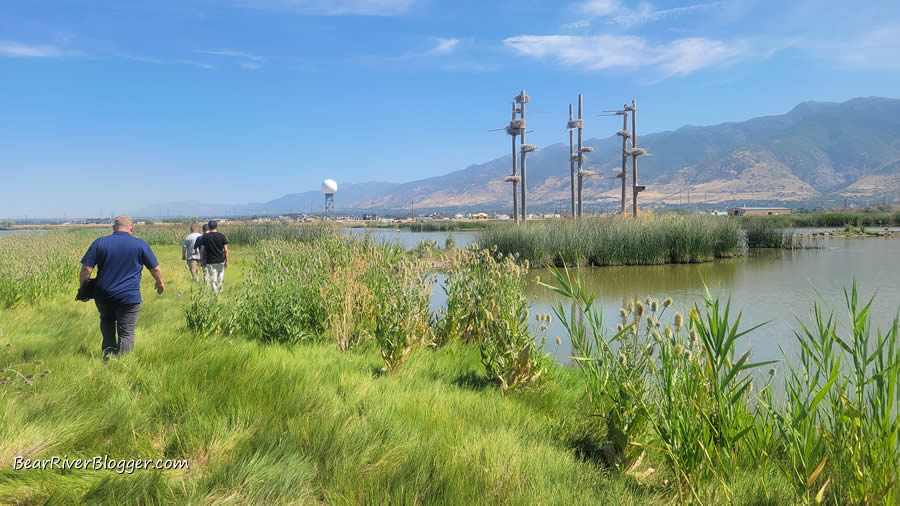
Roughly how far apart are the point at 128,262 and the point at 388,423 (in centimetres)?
329

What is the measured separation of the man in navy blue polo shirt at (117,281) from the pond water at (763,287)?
12.7ft

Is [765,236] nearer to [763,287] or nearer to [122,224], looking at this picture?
[763,287]

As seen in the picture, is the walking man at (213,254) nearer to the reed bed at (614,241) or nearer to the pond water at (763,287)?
the pond water at (763,287)

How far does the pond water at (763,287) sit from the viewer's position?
24.6 ft

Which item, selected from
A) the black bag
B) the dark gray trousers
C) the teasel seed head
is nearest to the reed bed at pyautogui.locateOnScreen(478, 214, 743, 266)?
the dark gray trousers

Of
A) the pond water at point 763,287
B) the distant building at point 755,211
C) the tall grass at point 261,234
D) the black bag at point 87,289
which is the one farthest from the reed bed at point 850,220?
the black bag at point 87,289

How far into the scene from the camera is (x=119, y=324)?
5.02m

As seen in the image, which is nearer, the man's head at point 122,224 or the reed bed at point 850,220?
the man's head at point 122,224

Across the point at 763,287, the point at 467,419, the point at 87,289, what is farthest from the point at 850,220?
the point at 87,289

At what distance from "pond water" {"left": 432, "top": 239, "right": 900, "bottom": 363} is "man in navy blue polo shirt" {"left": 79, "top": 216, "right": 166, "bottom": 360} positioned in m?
3.87

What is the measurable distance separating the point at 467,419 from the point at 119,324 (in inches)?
141

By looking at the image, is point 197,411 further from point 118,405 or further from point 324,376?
point 324,376

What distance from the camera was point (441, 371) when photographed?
4.92 metres

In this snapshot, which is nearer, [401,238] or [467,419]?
[467,419]
